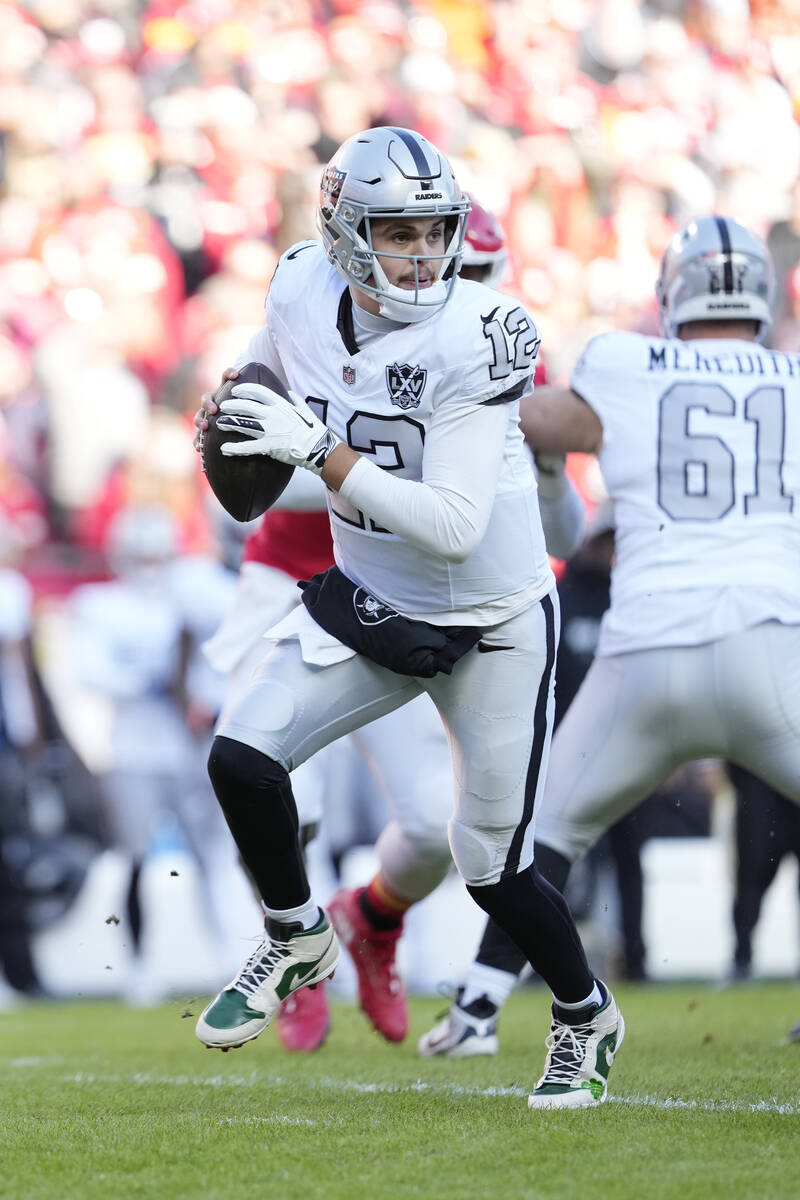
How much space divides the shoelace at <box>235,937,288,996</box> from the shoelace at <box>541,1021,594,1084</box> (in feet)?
1.81

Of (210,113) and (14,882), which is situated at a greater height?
(210,113)

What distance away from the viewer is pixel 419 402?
2891mm

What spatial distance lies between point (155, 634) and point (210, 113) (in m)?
3.31

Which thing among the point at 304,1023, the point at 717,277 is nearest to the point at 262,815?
the point at 304,1023

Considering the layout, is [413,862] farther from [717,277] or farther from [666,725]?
[717,277]

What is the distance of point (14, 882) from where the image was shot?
632 centimetres

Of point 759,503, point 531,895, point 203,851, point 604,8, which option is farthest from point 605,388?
point 604,8

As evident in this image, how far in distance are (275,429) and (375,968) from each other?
189 cm

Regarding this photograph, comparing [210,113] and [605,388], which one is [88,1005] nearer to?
[605,388]

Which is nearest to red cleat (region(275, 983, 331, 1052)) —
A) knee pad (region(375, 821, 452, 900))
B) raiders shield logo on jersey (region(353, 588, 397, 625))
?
knee pad (region(375, 821, 452, 900))

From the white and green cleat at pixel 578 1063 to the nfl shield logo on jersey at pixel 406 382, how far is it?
1234 millimetres

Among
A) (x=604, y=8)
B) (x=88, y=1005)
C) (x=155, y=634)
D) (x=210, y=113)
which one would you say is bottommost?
(x=88, y=1005)

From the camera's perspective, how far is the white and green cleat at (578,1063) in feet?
10.1

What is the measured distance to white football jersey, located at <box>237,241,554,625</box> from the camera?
288 centimetres
